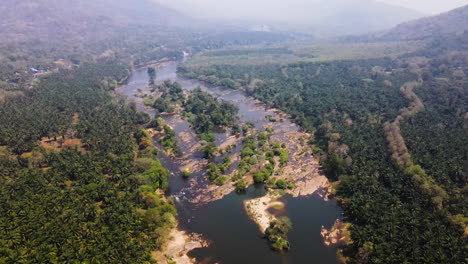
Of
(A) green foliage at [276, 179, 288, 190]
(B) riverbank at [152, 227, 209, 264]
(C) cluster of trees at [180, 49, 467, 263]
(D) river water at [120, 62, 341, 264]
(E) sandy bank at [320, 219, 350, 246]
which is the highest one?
(C) cluster of trees at [180, 49, 467, 263]

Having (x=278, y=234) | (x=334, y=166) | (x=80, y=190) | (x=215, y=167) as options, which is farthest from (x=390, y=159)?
(x=80, y=190)

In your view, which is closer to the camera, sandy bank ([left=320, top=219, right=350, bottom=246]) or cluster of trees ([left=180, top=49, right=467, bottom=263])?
cluster of trees ([left=180, top=49, right=467, bottom=263])

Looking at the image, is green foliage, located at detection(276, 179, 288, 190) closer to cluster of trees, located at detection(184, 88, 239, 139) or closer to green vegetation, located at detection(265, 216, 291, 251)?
green vegetation, located at detection(265, 216, 291, 251)

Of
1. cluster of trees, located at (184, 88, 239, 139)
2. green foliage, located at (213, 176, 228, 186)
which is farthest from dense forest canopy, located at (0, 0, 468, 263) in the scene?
cluster of trees, located at (184, 88, 239, 139)

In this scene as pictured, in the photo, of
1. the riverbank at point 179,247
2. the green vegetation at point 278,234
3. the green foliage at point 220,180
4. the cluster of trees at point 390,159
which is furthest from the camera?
the green foliage at point 220,180

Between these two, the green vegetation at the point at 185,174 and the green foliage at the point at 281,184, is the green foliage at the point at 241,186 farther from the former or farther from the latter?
the green vegetation at the point at 185,174

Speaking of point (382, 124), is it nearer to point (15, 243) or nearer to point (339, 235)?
point (339, 235)

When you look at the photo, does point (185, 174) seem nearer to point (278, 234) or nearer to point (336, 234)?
point (278, 234)

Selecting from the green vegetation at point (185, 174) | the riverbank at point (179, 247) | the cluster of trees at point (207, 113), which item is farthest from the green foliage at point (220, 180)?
the cluster of trees at point (207, 113)
